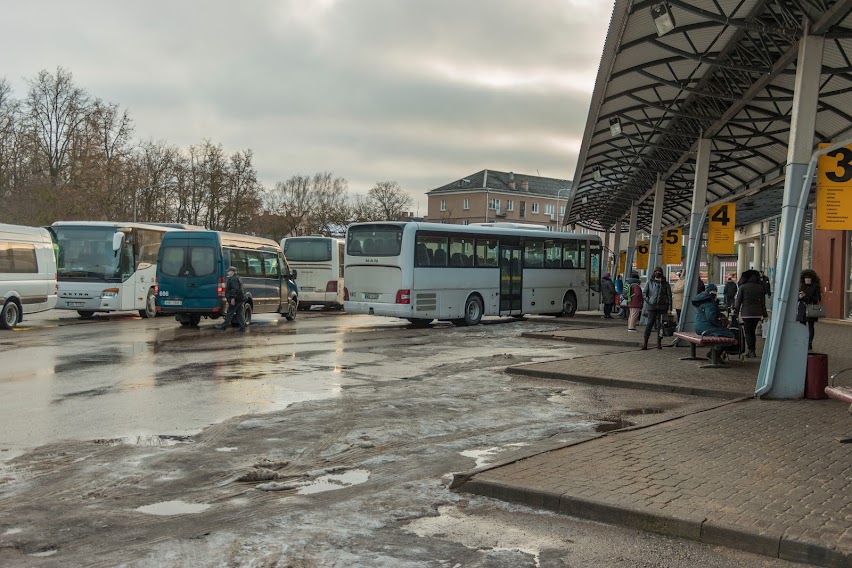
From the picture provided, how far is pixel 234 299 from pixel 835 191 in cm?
1618

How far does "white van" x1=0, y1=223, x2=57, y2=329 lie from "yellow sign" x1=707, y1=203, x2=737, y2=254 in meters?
17.1

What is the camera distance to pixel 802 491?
630 cm

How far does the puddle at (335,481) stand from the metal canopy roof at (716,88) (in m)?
7.91

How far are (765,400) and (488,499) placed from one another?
6.33 meters

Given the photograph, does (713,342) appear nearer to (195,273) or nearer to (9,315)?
(195,273)

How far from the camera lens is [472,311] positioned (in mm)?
28250

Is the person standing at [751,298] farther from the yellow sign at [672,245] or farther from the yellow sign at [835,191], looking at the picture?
the yellow sign at [672,245]

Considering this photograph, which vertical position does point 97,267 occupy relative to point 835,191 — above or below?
below

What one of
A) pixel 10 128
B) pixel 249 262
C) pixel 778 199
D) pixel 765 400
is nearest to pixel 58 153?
pixel 10 128

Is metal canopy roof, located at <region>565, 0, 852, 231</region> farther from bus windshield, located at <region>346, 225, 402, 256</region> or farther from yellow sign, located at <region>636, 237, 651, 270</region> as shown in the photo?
yellow sign, located at <region>636, 237, 651, 270</region>

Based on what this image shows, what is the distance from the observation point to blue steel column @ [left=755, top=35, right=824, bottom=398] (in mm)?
11562

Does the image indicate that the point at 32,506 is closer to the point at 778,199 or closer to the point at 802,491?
the point at 802,491

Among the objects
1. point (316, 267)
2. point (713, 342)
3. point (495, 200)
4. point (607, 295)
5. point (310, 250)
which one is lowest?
point (713, 342)

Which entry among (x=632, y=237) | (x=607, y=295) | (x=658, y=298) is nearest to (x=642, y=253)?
(x=632, y=237)
